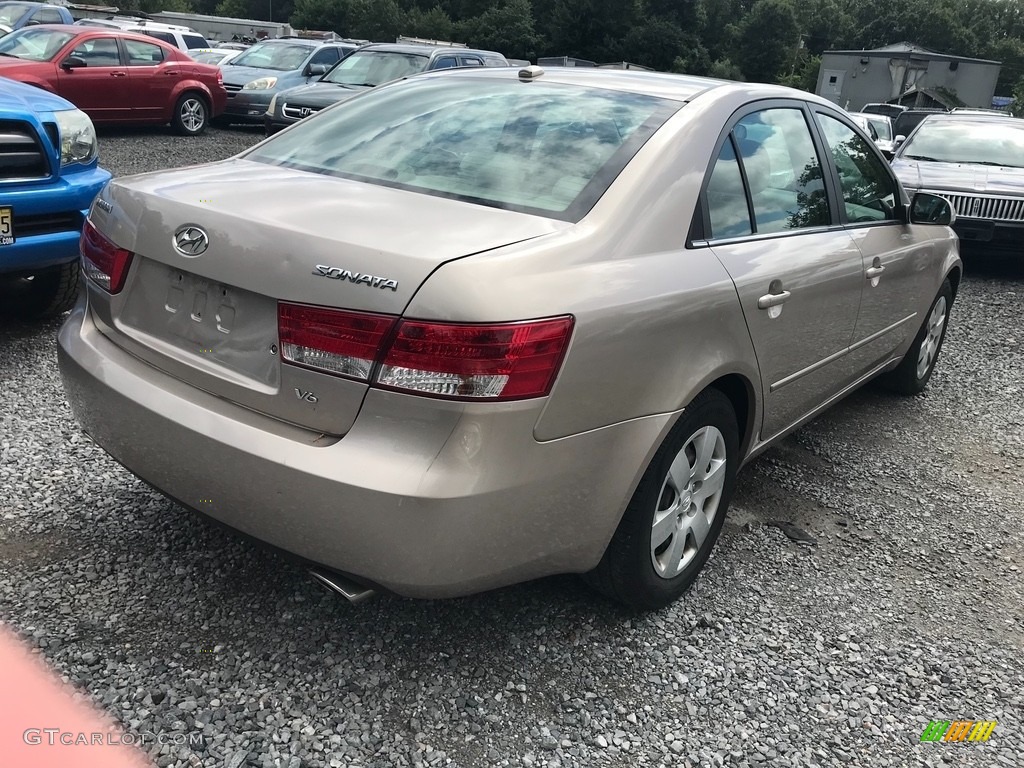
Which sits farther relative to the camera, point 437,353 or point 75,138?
point 75,138

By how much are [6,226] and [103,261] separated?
6.07 feet

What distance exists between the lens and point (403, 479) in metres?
1.99

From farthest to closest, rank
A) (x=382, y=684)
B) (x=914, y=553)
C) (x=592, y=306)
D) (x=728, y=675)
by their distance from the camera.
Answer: (x=914, y=553), (x=728, y=675), (x=382, y=684), (x=592, y=306)

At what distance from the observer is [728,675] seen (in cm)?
260

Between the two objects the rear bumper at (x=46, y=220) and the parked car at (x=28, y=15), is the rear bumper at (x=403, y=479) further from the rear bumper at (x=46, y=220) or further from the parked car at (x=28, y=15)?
the parked car at (x=28, y=15)

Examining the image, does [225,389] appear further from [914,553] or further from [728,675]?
[914,553]

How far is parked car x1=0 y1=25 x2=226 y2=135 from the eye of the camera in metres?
11.9

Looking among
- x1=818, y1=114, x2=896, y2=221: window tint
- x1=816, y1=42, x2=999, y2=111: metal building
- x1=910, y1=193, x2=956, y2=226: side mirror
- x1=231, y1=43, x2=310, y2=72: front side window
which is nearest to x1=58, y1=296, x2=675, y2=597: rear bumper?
x1=818, y1=114, x2=896, y2=221: window tint

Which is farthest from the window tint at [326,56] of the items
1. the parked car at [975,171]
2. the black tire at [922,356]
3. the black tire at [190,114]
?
the black tire at [922,356]

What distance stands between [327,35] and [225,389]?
34.2 metres

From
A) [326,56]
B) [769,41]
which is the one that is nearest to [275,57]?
[326,56]

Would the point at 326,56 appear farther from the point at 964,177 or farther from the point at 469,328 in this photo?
the point at 469,328

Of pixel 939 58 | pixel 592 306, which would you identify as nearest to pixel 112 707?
pixel 592 306

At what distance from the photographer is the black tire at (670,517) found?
2521 mm
